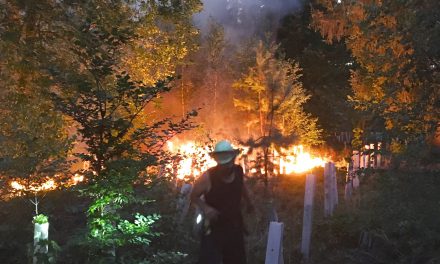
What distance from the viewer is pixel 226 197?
476cm

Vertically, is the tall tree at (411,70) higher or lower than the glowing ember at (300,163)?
higher

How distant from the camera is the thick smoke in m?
31.6

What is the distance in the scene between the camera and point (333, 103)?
24125 millimetres

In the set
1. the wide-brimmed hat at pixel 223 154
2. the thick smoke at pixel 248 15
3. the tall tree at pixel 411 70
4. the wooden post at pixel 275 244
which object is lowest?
the wooden post at pixel 275 244

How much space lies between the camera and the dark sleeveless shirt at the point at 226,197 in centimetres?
472

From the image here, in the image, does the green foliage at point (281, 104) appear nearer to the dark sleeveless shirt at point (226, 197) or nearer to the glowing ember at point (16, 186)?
the glowing ember at point (16, 186)

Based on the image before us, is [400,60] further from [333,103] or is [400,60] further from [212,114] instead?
[212,114]

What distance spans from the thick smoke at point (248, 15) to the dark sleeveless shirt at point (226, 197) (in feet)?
77.2

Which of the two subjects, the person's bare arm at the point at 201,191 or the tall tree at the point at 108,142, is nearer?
the person's bare arm at the point at 201,191

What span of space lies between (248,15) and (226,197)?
42756mm

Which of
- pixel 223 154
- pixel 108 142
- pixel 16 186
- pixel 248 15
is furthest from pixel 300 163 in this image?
pixel 248 15

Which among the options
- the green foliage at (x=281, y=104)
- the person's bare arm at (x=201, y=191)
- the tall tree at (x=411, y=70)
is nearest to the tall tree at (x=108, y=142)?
the person's bare arm at (x=201, y=191)

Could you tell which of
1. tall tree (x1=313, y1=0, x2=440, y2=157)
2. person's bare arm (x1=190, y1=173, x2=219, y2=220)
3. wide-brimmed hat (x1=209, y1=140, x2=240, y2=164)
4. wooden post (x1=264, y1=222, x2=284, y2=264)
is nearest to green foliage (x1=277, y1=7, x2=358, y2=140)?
tall tree (x1=313, y1=0, x2=440, y2=157)

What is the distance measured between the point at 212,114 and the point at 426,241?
25.6m
